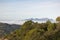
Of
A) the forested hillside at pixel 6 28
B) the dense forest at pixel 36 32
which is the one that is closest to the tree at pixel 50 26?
the dense forest at pixel 36 32

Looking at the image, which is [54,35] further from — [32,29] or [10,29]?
[10,29]

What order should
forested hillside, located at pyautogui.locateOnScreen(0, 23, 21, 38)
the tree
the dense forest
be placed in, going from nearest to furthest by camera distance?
the dense forest
the tree
forested hillside, located at pyautogui.locateOnScreen(0, 23, 21, 38)

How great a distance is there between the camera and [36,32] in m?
6.39

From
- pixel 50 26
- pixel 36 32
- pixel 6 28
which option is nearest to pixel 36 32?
pixel 36 32

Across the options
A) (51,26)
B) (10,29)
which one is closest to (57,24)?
(51,26)

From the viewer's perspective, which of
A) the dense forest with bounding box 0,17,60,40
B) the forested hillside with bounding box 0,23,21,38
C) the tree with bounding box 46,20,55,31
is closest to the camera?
the dense forest with bounding box 0,17,60,40

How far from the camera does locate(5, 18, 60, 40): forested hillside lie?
6027 mm

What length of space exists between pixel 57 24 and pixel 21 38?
1.09 meters

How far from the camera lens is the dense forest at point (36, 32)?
237 inches

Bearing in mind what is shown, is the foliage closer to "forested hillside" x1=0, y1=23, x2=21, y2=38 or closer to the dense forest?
the dense forest

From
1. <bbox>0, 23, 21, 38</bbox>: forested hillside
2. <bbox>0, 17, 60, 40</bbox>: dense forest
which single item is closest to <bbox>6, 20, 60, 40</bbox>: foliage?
<bbox>0, 17, 60, 40</bbox>: dense forest

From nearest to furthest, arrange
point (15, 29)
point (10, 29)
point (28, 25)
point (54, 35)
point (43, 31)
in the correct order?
point (54, 35), point (43, 31), point (28, 25), point (15, 29), point (10, 29)

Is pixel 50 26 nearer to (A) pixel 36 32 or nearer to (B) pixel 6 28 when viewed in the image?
(A) pixel 36 32

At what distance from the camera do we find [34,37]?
6.20 meters
